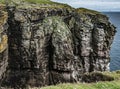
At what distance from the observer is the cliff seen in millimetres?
79250

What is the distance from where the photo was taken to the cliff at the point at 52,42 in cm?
7925

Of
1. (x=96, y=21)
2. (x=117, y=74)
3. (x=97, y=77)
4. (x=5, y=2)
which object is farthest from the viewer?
(x=96, y=21)

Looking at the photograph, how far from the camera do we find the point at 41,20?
8256 centimetres

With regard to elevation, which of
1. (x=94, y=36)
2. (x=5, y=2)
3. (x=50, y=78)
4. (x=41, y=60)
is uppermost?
(x=5, y=2)

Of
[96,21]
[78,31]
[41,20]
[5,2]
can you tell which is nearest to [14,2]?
[5,2]

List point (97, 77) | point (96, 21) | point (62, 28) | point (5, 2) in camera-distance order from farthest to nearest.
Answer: point (96, 21) < point (62, 28) < point (5, 2) < point (97, 77)

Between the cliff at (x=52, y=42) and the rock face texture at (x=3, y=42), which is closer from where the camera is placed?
the rock face texture at (x=3, y=42)

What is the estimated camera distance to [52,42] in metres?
83.6

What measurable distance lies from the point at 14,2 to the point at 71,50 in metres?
23.5

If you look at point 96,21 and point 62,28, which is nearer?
point 62,28

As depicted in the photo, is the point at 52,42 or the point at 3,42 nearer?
the point at 3,42

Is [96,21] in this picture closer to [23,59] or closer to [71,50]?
[71,50]

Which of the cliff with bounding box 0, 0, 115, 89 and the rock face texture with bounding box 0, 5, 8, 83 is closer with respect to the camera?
the rock face texture with bounding box 0, 5, 8, 83

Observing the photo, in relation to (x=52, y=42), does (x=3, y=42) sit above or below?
above
